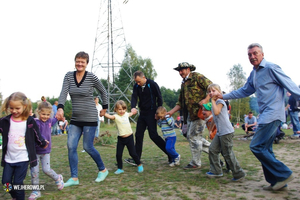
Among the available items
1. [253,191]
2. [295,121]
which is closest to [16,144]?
[253,191]

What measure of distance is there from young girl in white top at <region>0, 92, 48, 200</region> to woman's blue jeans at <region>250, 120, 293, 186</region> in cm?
314

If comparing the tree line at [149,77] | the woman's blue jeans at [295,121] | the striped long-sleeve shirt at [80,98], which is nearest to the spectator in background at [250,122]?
the woman's blue jeans at [295,121]

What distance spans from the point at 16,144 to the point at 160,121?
133 inches

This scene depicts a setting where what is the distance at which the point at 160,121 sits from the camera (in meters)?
6.25

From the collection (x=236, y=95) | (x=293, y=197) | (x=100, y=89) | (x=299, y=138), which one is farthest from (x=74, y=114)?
(x=299, y=138)

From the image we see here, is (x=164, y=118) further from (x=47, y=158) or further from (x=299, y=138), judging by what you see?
(x=299, y=138)

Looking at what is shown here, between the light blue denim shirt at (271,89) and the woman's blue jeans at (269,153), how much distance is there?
4.4 inches

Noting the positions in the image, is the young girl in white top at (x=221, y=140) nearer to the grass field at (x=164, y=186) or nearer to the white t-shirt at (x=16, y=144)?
the grass field at (x=164, y=186)

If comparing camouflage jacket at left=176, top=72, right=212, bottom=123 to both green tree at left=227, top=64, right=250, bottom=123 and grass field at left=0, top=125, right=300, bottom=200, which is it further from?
green tree at left=227, top=64, right=250, bottom=123

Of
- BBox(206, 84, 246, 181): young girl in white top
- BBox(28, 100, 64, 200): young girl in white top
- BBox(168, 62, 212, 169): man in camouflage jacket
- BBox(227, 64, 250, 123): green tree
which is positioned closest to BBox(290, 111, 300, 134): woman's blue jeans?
BBox(168, 62, 212, 169): man in camouflage jacket

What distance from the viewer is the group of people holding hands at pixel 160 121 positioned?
3.57 m

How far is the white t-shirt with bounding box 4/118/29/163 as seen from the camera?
137 inches

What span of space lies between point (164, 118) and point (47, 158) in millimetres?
2775

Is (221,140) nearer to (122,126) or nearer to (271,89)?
(271,89)
